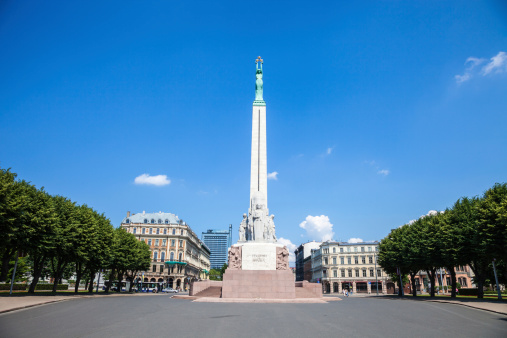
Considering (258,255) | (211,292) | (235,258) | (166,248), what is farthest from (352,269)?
(211,292)

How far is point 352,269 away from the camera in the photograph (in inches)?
3546

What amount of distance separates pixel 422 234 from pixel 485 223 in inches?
575

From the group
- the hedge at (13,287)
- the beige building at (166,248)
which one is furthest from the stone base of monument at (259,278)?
the beige building at (166,248)

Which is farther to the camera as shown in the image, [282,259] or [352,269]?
[352,269]

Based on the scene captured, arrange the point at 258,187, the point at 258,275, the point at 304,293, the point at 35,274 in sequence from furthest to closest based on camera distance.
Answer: the point at 258,187, the point at 35,274, the point at 304,293, the point at 258,275

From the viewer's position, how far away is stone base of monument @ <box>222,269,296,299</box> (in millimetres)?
30266

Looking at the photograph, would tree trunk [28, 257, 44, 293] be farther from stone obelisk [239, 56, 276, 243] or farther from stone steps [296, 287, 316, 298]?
stone steps [296, 287, 316, 298]

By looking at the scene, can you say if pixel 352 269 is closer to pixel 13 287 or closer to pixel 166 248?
pixel 166 248

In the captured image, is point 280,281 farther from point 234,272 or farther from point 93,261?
point 93,261

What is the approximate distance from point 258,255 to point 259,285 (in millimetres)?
4573

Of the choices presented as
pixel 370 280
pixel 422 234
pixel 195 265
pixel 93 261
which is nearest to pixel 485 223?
pixel 422 234

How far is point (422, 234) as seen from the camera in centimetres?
4481

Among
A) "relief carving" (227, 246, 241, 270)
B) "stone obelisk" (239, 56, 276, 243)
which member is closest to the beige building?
"stone obelisk" (239, 56, 276, 243)

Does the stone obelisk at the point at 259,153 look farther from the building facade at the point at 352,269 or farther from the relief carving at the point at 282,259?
the building facade at the point at 352,269
